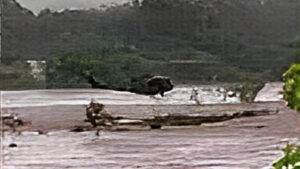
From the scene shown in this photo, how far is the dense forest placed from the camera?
231cm

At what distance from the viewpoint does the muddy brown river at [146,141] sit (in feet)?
7.46

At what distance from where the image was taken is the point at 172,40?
2.47 meters

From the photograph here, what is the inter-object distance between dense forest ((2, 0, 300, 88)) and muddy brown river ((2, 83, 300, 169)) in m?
0.12

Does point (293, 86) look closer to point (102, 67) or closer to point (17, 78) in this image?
point (17, 78)

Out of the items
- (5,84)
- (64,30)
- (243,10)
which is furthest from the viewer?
(243,10)

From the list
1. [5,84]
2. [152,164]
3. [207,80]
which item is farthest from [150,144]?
[5,84]

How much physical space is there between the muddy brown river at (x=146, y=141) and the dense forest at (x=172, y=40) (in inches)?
4.5

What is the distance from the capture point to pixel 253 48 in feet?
8.34

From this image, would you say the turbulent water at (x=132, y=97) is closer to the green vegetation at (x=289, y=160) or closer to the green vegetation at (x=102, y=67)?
the green vegetation at (x=102, y=67)

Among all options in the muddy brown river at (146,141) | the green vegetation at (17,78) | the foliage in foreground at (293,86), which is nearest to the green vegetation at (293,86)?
the foliage in foreground at (293,86)

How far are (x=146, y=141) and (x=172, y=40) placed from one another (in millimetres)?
404

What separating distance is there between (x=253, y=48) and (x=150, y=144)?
560 mm

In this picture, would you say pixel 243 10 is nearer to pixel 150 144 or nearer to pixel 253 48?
pixel 253 48

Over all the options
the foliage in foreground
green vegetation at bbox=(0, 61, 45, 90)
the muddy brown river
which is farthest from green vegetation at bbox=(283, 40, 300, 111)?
the muddy brown river
